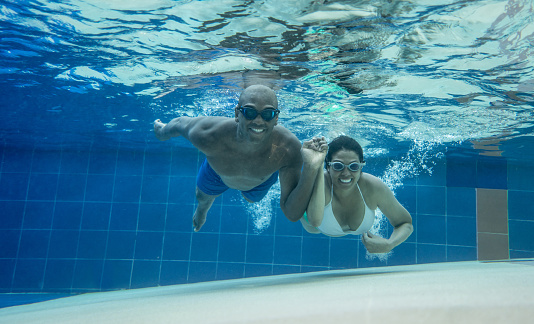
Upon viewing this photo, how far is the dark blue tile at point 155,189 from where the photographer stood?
47.2 ft

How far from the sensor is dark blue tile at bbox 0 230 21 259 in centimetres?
1370

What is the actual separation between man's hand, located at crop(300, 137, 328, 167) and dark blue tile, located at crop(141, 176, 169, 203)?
12.0m

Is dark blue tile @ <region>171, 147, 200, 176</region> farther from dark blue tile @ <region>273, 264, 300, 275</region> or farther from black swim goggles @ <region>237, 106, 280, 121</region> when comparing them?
black swim goggles @ <region>237, 106, 280, 121</region>

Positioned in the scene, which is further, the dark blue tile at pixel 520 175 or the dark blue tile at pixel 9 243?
the dark blue tile at pixel 520 175

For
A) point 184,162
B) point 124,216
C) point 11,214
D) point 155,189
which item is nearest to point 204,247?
point 155,189

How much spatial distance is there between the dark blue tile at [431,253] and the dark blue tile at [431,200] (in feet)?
4.83

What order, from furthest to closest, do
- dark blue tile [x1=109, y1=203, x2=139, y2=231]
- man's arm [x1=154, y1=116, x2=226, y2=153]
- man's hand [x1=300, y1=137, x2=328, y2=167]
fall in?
dark blue tile [x1=109, y1=203, x2=139, y2=231], man's arm [x1=154, y1=116, x2=226, y2=153], man's hand [x1=300, y1=137, x2=328, y2=167]

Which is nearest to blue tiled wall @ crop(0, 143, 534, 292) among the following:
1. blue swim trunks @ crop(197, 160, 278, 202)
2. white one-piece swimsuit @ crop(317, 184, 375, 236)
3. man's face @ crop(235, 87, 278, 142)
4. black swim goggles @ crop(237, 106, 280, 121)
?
blue swim trunks @ crop(197, 160, 278, 202)

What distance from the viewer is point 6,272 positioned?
44.0 ft

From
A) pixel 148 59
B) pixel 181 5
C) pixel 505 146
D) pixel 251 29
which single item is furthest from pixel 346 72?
pixel 505 146

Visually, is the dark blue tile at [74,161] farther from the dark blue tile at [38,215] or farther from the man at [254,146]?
the man at [254,146]

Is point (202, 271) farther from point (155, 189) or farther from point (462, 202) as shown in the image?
point (462, 202)

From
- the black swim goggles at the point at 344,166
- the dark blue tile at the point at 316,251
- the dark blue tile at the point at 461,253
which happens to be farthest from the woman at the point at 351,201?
the dark blue tile at the point at 461,253

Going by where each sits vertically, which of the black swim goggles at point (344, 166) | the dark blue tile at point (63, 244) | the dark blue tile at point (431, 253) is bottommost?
the dark blue tile at point (63, 244)
